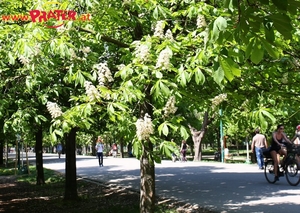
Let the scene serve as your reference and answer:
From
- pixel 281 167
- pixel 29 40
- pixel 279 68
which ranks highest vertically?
pixel 29 40

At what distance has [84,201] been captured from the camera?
11.1 meters

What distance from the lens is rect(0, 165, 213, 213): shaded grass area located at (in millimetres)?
9203

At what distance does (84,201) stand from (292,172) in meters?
6.67

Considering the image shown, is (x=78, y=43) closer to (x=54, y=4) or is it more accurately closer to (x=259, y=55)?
(x=54, y=4)

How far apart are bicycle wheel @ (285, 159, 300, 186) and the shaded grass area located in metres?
4.07

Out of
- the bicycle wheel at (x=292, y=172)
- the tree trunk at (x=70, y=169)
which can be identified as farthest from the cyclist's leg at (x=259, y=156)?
the tree trunk at (x=70, y=169)

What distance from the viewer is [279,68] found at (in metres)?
4.83

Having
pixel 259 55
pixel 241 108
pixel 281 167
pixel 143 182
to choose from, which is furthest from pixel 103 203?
pixel 259 55

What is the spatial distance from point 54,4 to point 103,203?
6612 millimetres

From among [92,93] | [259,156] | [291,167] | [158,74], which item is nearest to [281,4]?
[158,74]

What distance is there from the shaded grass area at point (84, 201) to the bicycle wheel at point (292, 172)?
4067 mm

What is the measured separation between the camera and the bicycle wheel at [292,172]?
1118 cm

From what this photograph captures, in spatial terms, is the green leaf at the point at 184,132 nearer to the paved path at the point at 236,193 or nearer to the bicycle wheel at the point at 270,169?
the paved path at the point at 236,193

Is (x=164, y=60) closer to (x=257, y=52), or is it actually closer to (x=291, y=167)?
(x=257, y=52)
